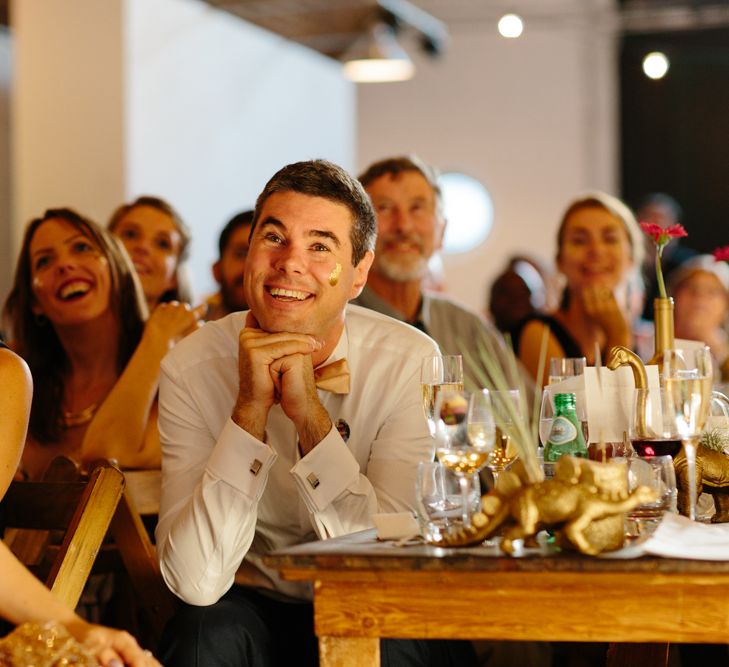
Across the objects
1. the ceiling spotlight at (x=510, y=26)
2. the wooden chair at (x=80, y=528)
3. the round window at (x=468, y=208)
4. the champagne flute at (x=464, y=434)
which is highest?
the ceiling spotlight at (x=510, y=26)

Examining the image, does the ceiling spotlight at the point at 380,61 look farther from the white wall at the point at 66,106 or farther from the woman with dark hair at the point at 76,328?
the woman with dark hair at the point at 76,328

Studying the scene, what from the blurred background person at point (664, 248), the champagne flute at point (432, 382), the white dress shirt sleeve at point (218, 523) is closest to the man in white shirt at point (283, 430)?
the white dress shirt sleeve at point (218, 523)

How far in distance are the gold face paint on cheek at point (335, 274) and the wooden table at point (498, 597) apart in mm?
793

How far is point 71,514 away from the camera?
228 centimetres

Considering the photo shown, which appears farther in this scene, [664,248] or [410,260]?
[664,248]

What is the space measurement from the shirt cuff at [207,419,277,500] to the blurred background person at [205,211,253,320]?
6.07 feet

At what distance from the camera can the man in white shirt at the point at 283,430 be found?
6.82 feet

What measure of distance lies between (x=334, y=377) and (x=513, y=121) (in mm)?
9409

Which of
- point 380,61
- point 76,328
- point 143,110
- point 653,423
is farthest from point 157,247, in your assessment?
point 380,61

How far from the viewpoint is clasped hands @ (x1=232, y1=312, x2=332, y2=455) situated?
84.4 inches

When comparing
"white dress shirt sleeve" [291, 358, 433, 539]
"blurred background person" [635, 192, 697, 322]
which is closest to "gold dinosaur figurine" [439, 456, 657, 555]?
"white dress shirt sleeve" [291, 358, 433, 539]

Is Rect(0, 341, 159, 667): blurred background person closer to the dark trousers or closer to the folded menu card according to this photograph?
the dark trousers

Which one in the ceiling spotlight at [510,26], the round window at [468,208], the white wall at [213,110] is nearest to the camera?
the ceiling spotlight at [510,26]

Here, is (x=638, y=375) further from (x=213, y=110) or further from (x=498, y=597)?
(x=213, y=110)
